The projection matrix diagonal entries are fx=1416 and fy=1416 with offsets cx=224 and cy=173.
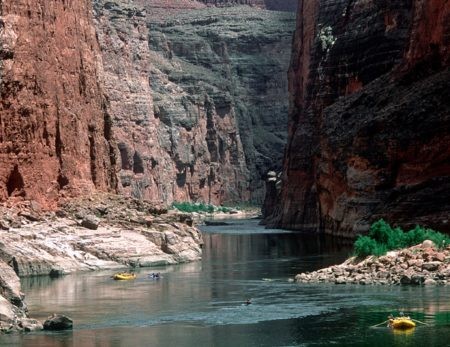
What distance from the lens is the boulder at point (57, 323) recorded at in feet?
199

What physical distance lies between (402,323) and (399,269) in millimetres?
17116

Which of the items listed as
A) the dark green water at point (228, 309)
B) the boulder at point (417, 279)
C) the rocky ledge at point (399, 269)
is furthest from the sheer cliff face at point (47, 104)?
the boulder at point (417, 279)

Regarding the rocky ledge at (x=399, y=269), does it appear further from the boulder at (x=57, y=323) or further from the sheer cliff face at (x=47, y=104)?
the sheer cliff face at (x=47, y=104)

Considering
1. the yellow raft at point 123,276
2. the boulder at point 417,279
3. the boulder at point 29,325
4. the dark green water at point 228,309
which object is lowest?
the yellow raft at point 123,276

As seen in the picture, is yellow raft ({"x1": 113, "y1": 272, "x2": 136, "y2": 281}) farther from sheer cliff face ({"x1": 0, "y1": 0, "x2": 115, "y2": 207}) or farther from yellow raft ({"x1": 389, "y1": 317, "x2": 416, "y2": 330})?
yellow raft ({"x1": 389, "y1": 317, "x2": 416, "y2": 330})

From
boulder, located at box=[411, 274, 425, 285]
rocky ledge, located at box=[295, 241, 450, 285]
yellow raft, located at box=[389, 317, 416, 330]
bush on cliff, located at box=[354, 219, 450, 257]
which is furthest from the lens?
bush on cliff, located at box=[354, 219, 450, 257]

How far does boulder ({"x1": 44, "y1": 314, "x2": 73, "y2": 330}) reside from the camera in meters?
60.6

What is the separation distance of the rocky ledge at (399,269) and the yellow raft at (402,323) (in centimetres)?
1392

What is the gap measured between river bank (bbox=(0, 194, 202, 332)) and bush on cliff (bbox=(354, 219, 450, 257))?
20567mm

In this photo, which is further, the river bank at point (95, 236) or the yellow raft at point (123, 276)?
the river bank at point (95, 236)

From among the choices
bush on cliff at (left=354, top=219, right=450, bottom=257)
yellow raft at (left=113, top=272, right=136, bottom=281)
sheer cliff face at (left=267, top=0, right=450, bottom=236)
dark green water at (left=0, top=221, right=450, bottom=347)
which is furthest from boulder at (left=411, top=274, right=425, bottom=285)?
sheer cliff face at (left=267, top=0, right=450, bottom=236)

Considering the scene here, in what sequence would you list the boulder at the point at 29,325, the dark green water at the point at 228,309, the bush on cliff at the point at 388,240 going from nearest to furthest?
the dark green water at the point at 228,309 → the boulder at the point at 29,325 → the bush on cliff at the point at 388,240

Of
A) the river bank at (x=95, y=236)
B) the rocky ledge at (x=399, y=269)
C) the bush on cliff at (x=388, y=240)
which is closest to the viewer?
the rocky ledge at (x=399, y=269)

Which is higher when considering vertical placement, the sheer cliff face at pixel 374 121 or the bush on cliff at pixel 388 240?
the sheer cliff face at pixel 374 121
